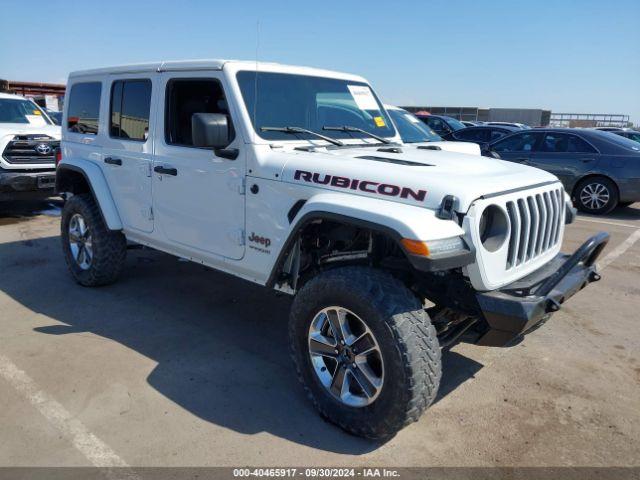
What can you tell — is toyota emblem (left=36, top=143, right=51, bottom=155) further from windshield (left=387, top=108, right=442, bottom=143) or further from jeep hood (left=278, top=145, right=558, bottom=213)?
jeep hood (left=278, top=145, right=558, bottom=213)

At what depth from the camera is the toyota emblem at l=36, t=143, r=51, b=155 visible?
8.69 meters

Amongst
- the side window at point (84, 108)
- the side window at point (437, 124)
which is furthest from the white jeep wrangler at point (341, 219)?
the side window at point (437, 124)

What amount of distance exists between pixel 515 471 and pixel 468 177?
1581 mm

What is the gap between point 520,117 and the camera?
4025 centimetres

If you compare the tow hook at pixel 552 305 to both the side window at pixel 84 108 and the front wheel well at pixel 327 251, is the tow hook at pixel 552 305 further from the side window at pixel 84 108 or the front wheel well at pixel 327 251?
the side window at pixel 84 108

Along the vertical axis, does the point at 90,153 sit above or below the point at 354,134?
below

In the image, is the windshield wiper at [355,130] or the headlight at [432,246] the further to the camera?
the windshield wiper at [355,130]

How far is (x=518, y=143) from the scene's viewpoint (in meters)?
10.5

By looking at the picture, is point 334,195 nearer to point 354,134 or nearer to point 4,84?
point 354,134

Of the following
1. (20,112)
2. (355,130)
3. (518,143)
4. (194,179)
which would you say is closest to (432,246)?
(355,130)

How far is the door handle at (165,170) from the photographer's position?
4.08 m

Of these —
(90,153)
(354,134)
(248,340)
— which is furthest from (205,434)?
(90,153)

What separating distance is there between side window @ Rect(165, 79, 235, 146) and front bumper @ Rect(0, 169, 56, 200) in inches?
190

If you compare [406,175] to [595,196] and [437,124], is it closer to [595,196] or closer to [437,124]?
[595,196]
